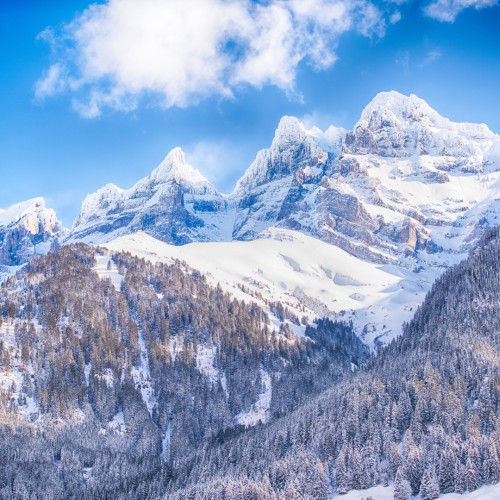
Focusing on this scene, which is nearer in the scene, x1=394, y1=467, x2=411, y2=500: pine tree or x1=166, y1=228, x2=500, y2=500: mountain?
x1=394, y1=467, x2=411, y2=500: pine tree

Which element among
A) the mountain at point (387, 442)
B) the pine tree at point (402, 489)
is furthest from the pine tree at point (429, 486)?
the pine tree at point (402, 489)

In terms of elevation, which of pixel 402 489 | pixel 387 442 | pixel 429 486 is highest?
pixel 387 442

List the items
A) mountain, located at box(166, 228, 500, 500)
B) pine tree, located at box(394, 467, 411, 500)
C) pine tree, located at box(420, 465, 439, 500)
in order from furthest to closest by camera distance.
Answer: mountain, located at box(166, 228, 500, 500), pine tree, located at box(394, 467, 411, 500), pine tree, located at box(420, 465, 439, 500)

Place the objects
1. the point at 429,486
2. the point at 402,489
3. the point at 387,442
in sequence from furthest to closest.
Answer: the point at 387,442 < the point at 402,489 < the point at 429,486

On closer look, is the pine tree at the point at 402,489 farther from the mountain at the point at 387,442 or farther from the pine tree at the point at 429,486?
the pine tree at the point at 429,486

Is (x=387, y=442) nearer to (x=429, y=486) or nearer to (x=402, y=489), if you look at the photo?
(x=402, y=489)

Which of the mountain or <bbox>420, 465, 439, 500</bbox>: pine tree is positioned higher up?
the mountain

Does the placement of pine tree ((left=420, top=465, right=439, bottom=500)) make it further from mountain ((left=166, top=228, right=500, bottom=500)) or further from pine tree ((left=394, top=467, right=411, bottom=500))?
pine tree ((left=394, top=467, right=411, bottom=500))

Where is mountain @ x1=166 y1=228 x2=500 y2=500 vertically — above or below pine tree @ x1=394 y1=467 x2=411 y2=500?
above

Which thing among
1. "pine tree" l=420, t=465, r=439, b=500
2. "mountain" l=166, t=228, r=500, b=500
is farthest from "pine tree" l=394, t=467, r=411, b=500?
"pine tree" l=420, t=465, r=439, b=500

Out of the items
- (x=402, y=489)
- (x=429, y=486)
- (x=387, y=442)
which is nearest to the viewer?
(x=429, y=486)

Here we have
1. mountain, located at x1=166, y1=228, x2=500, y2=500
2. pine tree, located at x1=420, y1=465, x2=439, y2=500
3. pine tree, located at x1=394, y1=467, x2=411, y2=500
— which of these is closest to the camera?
pine tree, located at x1=420, y1=465, x2=439, y2=500

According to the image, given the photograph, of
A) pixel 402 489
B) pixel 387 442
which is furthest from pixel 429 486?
pixel 387 442

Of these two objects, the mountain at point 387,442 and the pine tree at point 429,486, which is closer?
the pine tree at point 429,486
